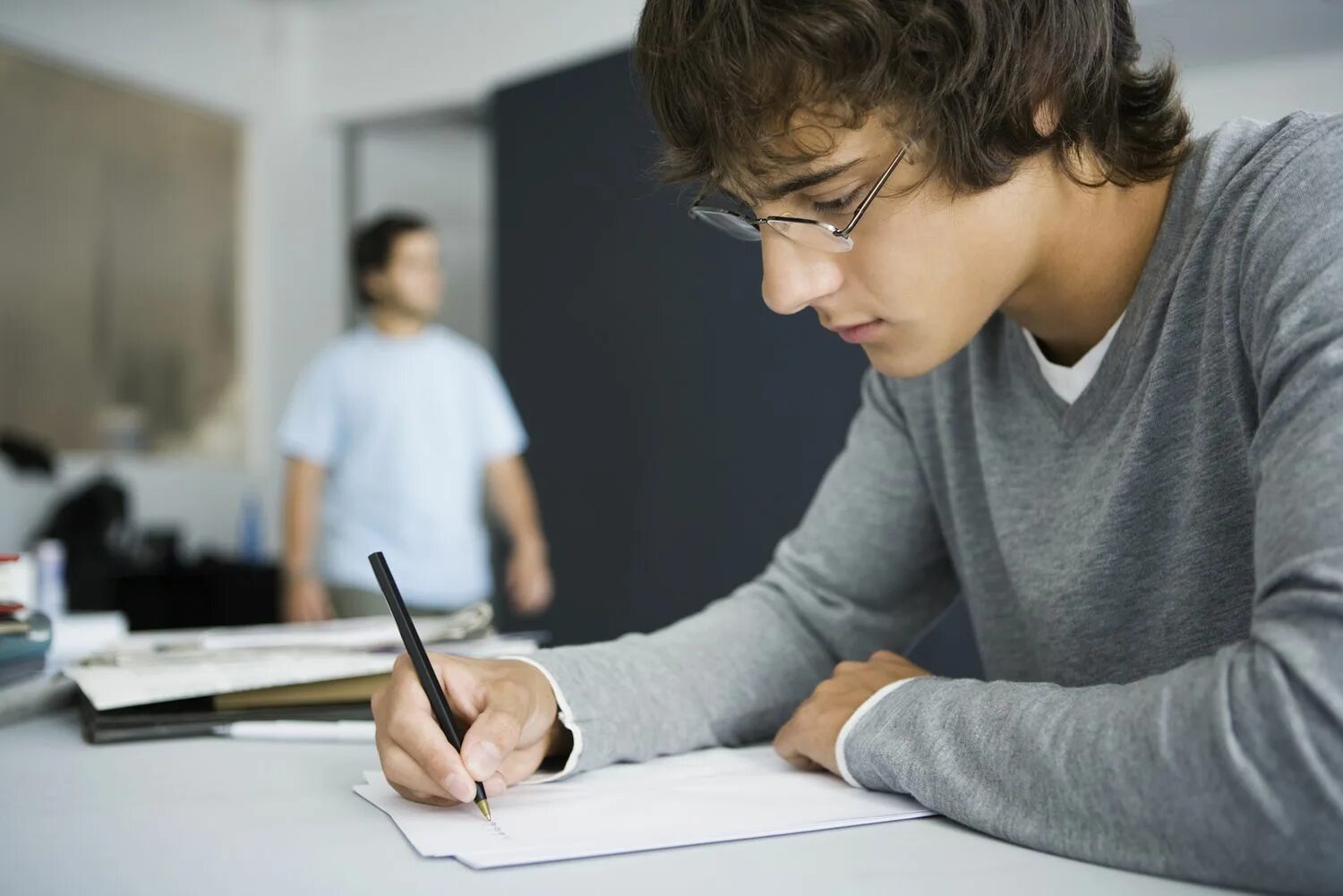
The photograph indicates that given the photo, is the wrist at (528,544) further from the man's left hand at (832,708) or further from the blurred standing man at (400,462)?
the man's left hand at (832,708)

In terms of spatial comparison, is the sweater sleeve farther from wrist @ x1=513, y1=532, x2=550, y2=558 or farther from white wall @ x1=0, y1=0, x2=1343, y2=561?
white wall @ x1=0, y1=0, x2=1343, y2=561

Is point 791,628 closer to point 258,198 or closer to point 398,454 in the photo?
point 398,454

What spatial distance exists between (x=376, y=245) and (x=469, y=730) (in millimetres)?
2980

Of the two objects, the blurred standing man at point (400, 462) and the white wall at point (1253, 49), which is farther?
the blurred standing man at point (400, 462)

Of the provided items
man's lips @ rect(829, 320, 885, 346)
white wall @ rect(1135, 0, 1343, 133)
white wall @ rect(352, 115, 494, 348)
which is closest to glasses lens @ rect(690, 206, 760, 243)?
man's lips @ rect(829, 320, 885, 346)

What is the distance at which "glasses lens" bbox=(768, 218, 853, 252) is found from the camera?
0.89m

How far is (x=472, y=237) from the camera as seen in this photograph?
5.38 m

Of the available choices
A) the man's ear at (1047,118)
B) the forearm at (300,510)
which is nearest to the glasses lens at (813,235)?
the man's ear at (1047,118)

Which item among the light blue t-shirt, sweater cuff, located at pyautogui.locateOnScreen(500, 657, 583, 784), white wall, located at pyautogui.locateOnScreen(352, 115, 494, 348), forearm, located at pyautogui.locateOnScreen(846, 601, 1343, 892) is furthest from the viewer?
white wall, located at pyautogui.locateOnScreen(352, 115, 494, 348)

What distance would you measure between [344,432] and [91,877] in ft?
9.63

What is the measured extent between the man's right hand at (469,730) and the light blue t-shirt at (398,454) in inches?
102

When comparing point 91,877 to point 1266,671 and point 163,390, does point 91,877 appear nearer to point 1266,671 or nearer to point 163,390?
point 1266,671

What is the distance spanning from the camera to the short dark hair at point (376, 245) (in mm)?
3555

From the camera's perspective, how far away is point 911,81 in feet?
2.81
